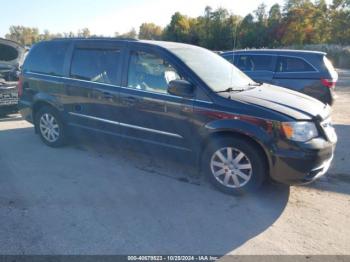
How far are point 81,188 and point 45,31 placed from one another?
80.6 meters

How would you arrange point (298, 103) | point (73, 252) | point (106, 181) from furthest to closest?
point (106, 181), point (298, 103), point (73, 252)

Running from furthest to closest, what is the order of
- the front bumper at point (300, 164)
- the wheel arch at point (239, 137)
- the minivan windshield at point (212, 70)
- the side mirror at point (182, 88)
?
the minivan windshield at point (212, 70), the side mirror at point (182, 88), the wheel arch at point (239, 137), the front bumper at point (300, 164)

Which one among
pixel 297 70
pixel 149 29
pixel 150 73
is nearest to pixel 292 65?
pixel 297 70

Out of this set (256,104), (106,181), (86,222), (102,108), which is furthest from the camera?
(102,108)

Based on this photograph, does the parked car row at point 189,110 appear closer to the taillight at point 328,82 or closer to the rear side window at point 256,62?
the taillight at point 328,82

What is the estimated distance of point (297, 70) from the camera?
7.39 m

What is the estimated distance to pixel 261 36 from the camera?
50.8 m

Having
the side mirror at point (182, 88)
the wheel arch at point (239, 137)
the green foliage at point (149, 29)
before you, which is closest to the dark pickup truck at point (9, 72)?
the side mirror at point (182, 88)

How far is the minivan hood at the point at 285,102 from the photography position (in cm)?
366

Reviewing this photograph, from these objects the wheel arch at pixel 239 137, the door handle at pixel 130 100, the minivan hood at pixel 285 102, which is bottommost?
the wheel arch at pixel 239 137

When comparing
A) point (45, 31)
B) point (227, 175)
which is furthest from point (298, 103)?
point (45, 31)

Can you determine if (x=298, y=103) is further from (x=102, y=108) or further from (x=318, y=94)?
(x=318, y=94)

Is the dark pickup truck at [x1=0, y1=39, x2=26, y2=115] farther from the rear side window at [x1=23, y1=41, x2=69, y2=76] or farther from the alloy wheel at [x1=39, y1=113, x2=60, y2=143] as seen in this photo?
the alloy wheel at [x1=39, y1=113, x2=60, y2=143]

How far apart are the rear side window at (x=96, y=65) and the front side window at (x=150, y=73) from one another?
30 centimetres
